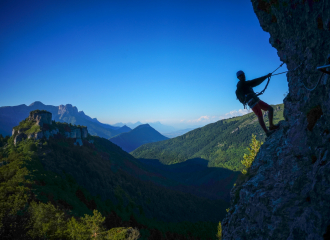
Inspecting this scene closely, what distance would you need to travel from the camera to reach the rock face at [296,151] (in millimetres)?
5121

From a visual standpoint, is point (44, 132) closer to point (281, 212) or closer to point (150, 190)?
point (150, 190)

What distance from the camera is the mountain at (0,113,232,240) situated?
2759 centimetres

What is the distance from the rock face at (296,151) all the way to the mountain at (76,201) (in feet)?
104

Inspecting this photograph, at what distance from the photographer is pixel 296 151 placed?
720cm

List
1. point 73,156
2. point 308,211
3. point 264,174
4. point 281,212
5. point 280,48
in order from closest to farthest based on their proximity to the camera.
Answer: point 308,211
point 281,212
point 264,174
point 280,48
point 73,156

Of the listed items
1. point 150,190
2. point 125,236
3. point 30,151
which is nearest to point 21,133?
point 30,151

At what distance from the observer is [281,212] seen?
20.4ft

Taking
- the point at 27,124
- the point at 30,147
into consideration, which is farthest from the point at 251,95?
the point at 27,124

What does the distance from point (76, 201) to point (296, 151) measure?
5665cm

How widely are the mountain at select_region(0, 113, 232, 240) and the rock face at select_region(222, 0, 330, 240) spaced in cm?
3183

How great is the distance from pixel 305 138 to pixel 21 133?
294 feet

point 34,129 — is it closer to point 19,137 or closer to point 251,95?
point 19,137

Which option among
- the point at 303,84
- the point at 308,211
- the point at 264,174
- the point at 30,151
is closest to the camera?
the point at 308,211

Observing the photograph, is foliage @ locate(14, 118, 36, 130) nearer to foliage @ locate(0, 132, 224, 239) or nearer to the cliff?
the cliff
